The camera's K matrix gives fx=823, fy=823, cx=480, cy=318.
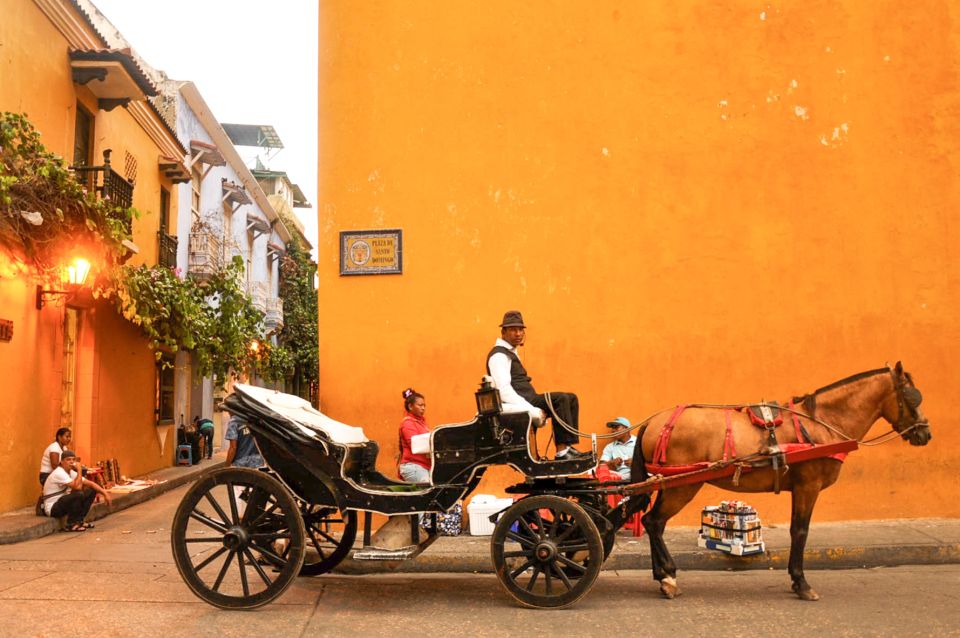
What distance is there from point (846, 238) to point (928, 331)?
47.8 inches

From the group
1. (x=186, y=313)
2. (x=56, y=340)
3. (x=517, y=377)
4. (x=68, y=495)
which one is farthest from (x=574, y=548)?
(x=56, y=340)

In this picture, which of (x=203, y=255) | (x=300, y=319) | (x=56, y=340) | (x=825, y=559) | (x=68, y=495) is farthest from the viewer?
(x=300, y=319)

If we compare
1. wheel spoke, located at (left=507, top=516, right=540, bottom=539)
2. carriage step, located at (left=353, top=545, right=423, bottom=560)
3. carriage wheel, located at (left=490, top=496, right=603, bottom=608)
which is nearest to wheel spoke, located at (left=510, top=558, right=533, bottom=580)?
carriage wheel, located at (left=490, top=496, right=603, bottom=608)

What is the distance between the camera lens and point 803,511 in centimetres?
576

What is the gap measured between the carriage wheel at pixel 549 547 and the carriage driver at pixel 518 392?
476mm

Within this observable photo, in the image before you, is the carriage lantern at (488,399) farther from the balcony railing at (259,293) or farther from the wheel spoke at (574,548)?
the balcony railing at (259,293)

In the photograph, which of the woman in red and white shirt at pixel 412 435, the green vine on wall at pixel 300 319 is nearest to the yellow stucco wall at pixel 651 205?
→ the woman in red and white shirt at pixel 412 435

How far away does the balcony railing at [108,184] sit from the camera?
11570 millimetres

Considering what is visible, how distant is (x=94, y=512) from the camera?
33.5ft

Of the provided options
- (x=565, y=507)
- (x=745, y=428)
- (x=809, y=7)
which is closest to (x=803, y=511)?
(x=745, y=428)

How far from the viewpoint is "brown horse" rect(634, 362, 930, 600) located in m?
5.75

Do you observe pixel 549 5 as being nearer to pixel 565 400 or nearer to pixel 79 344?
pixel 565 400

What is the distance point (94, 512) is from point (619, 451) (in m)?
6.62

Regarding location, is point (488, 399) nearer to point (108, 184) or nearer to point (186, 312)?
point (186, 312)
